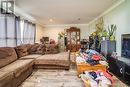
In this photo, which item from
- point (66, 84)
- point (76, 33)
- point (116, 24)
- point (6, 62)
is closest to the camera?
point (66, 84)

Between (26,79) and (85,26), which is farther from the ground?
(85,26)

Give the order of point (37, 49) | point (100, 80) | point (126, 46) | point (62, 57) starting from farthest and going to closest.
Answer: point (37, 49)
point (62, 57)
point (126, 46)
point (100, 80)

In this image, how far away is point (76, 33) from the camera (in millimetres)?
11000

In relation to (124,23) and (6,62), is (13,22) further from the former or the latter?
(124,23)

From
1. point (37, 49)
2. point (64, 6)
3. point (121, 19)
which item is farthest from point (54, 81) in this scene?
point (121, 19)

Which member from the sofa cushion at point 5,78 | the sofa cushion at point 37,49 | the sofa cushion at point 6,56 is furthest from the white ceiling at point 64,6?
the sofa cushion at point 5,78

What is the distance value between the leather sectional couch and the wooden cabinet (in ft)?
18.9

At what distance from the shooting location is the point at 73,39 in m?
11.1

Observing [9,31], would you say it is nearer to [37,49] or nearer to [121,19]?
[37,49]

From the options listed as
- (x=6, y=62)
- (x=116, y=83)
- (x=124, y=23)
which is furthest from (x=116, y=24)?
(x=6, y=62)

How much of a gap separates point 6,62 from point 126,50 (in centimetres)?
335

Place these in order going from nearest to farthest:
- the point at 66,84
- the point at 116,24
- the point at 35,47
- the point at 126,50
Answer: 1. the point at 66,84
2. the point at 126,50
3. the point at 116,24
4. the point at 35,47

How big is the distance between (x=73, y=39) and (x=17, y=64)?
25.8 feet

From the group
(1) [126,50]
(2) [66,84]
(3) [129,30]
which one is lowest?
(2) [66,84]
